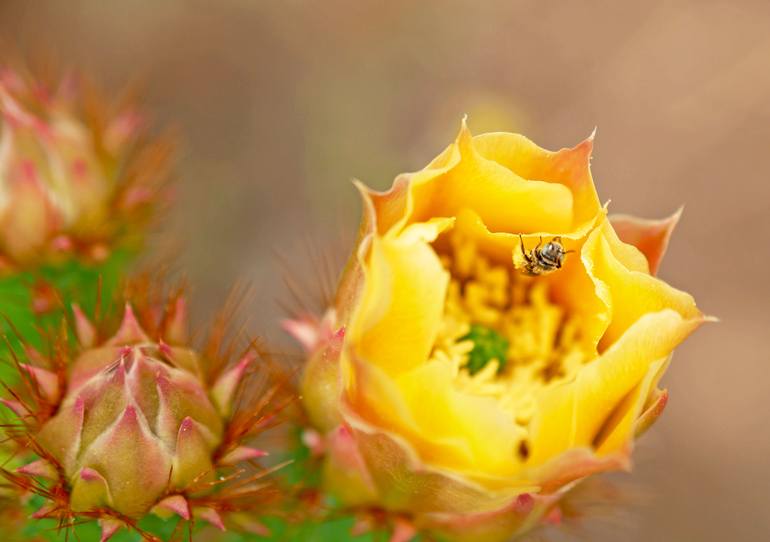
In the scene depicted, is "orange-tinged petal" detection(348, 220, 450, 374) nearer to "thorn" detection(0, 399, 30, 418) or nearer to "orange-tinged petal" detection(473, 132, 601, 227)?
"orange-tinged petal" detection(473, 132, 601, 227)

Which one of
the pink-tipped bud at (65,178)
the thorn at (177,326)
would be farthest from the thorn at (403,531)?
the pink-tipped bud at (65,178)

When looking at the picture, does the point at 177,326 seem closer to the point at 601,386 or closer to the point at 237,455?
the point at 237,455

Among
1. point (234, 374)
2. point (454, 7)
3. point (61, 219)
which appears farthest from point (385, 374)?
point (454, 7)

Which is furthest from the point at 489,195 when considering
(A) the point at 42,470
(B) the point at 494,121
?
(B) the point at 494,121

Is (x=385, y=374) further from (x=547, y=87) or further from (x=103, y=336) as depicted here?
(x=547, y=87)

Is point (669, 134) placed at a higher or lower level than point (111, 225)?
higher
